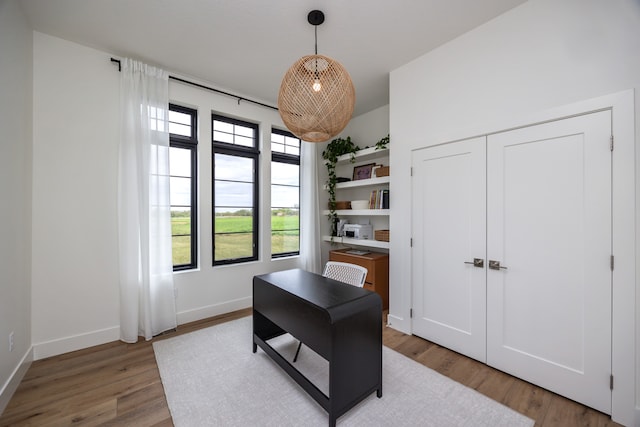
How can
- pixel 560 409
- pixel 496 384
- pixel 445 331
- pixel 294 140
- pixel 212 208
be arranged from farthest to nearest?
pixel 294 140 < pixel 212 208 < pixel 445 331 < pixel 496 384 < pixel 560 409

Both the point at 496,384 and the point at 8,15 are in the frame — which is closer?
the point at 8,15

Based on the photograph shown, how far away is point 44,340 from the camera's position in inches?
92.2

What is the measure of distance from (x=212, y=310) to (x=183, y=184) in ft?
5.40

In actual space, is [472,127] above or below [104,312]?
above

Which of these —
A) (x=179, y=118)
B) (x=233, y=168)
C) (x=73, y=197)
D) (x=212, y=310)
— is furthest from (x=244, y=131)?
(x=212, y=310)

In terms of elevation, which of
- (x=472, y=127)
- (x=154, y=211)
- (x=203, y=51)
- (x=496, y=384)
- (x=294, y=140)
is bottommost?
(x=496, y=384)

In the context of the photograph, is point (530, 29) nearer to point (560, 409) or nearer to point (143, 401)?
point (560, 409)

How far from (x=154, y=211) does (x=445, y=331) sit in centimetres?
329

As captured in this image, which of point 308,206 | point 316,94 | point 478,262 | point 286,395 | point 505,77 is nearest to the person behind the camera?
point 316,94

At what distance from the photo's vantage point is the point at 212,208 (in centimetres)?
331

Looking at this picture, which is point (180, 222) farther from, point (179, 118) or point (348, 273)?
point (348, 273)

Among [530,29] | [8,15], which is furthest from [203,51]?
[530,29]

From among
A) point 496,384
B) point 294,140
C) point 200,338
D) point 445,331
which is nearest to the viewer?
point 496,384

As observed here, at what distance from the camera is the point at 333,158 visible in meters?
4.12
